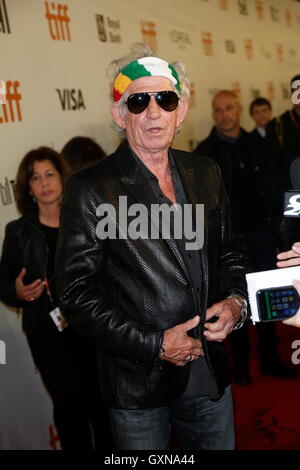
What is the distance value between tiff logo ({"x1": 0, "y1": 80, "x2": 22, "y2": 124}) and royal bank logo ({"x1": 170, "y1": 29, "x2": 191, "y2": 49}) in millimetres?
2485

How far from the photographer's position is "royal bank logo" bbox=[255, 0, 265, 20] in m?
8.13

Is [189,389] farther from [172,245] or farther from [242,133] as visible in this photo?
[242,133]

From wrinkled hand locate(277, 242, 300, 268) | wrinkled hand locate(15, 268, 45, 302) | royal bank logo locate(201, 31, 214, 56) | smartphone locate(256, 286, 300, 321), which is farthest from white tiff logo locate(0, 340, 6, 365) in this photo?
royal bank logo locate(201, 31, 214, 56)

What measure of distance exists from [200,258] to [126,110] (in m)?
0.56

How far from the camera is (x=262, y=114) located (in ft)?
23.0

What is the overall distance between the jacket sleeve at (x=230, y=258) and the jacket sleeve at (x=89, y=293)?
1.37ft

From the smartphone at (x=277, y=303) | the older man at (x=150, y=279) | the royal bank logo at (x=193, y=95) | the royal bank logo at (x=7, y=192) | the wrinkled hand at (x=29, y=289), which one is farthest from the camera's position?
the royal bank logo at (x=193, y=95)

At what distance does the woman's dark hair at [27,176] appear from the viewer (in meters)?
3.56

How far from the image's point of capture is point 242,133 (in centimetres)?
552

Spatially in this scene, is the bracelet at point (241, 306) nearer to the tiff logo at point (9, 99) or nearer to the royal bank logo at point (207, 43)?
the tiff logo at point (9, 99)

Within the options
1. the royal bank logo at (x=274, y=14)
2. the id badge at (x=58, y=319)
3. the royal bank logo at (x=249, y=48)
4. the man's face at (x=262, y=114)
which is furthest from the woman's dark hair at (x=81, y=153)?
the royal bank logo at (x=274, y=14)

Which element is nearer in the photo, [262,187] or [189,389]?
[189,389]
